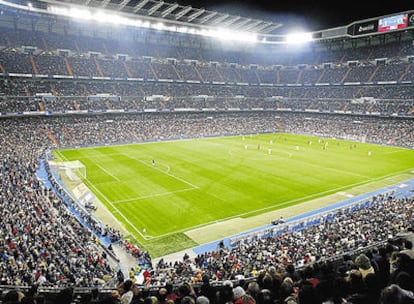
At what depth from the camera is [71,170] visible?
35.3m

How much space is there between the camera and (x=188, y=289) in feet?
18.8

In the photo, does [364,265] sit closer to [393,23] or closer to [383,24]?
[393,23]

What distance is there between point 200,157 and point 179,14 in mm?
35397

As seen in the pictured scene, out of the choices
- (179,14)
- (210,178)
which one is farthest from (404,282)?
(179,14)

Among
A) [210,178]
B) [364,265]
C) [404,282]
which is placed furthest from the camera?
[210,178]

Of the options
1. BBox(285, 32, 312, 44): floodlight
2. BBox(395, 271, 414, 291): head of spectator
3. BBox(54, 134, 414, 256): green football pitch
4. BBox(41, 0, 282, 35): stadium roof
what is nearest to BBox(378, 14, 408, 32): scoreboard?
BBox(41, 0, 282, 35): stadium roof

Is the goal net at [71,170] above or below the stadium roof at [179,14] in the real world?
below

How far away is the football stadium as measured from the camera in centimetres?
912

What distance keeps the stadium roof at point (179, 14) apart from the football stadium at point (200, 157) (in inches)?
23.1

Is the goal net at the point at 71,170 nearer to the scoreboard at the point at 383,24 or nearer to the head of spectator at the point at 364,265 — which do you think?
the head of spectator at the point at 364,265

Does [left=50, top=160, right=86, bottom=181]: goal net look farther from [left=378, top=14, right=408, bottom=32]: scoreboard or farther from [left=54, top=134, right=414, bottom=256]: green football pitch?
[left=378, top=14, right=408, bottom=32]: scoreboard

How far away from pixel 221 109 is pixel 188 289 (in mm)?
69241

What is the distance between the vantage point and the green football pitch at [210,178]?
928 inches

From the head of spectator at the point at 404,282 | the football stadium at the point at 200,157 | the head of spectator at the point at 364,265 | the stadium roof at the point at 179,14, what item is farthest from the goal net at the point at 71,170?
the stadium roof at the point at 179,14
